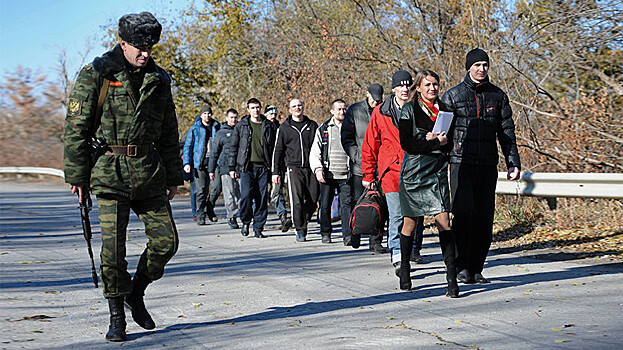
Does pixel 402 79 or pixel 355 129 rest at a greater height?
pixel 402 79

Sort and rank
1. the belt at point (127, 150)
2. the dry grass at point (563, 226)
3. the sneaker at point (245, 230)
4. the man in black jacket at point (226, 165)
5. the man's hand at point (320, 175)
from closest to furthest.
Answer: the belt at point (127, 150) < the dry grass at point (563, 226) < the man's hand at point (320, 175) < the sneaker at point (245, 230) < the man in black jacket at point (226, 165)

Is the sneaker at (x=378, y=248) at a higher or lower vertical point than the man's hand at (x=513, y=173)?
lower

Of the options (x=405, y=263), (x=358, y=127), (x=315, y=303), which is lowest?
(x=315, y=303)

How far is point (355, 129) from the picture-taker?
10.7m

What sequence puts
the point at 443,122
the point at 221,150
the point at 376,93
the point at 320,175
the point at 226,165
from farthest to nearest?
the point at 221,150, the point at 226,165, the point at 320,175, the point at 376,93, the point at 443,122

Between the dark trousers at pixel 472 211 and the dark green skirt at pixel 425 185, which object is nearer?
the dark green skirt at pixel 425 185

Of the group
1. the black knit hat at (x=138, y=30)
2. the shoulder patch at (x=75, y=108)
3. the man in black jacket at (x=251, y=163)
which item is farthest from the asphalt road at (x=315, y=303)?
the black knit hat at (x=138, y=30)

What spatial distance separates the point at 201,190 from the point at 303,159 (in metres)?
3.28

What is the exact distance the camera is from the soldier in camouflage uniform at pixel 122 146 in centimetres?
573

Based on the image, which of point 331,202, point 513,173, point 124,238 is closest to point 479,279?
point 513,173

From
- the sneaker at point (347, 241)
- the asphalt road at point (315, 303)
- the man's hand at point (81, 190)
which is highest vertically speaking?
the man's hand at point (81, 190)

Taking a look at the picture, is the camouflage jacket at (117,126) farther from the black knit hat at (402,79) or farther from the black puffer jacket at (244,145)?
the black puffer jacket at (244,145)

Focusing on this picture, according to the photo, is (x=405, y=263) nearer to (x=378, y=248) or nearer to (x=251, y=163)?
(x=378, y=248)

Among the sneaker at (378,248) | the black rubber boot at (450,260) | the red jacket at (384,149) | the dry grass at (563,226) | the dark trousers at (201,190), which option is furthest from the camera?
the dark trousers at (201,190)
